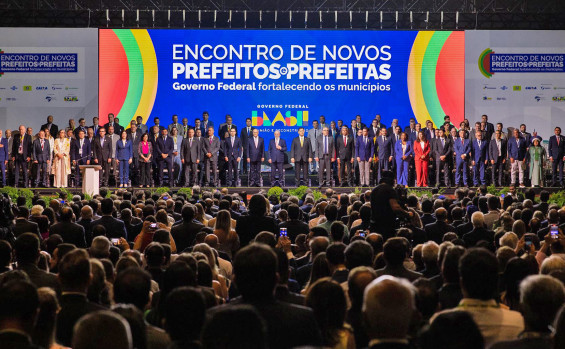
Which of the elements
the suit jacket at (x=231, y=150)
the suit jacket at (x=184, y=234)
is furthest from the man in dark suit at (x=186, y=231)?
the suit jacket at (x=231, y=150)

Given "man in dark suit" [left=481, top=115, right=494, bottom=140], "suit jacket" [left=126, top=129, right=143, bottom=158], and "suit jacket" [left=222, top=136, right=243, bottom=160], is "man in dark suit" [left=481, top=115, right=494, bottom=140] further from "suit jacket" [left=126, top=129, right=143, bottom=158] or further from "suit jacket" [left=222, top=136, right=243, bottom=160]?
"suit jacket" [left=126, top=129, right=143, bottom=158]

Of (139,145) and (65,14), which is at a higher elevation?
(65,14)

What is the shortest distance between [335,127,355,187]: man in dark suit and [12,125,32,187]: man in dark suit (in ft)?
27.7

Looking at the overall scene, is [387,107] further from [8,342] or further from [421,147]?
[8,342]

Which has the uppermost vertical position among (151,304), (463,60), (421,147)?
(463,60)

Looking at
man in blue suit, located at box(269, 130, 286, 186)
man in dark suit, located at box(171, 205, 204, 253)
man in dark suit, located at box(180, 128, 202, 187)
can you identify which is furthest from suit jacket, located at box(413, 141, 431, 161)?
man in dark suit, located at box(171, 205, 204, 253)

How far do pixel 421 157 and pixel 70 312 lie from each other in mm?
17542

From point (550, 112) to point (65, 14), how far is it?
50.0ft

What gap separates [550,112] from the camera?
2391 cm

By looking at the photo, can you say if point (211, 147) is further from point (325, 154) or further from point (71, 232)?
point (71, 232)

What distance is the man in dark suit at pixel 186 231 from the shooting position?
341 inches

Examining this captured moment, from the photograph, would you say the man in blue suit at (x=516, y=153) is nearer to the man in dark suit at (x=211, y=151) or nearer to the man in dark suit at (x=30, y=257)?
the man in dark suit at (x=211, y=151)

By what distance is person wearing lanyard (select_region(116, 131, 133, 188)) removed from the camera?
2078 cm

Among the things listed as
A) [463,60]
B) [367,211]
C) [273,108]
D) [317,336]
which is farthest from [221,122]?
[317,336]
